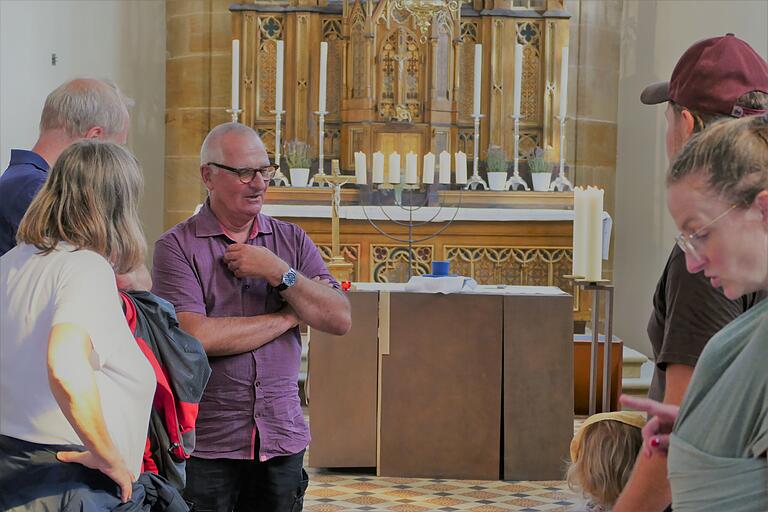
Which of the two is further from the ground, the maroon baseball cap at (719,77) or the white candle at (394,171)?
the maroon baseball cap at (719,77)

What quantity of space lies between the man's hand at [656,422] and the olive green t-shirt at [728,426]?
108 mm

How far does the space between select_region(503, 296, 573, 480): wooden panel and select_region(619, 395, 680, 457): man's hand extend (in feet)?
12.8

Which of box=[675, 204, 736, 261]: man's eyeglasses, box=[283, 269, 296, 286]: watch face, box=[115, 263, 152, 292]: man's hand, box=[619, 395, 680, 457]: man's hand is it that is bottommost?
box=[619, 395, 680, 457]: man's hand

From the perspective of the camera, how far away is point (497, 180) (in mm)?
8977

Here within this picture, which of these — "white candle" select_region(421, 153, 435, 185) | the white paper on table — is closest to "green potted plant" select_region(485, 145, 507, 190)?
"white candle" select_region(421, 153, 435, 185)

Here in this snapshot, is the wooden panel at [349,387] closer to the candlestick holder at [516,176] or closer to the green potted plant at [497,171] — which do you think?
the green potted plant at [497,171]

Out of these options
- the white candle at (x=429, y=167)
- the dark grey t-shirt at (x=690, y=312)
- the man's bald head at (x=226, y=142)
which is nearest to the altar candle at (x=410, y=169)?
the white candle at (x=429, y=167)

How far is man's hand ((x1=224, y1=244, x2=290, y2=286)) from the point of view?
123 inches

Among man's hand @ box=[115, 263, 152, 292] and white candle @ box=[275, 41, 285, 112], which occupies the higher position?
white candle @ box=[275, 41, 285, 112]

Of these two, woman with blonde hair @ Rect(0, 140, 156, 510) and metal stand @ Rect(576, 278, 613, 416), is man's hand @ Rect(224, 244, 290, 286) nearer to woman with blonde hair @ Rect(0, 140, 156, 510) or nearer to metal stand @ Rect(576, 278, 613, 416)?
woman with blonde hair @ Rect(0, 140, 156, 510)

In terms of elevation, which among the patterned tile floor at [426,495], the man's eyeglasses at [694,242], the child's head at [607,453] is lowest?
the patterned tile floor at [426,495]

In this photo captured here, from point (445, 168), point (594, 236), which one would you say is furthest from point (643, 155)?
point (594, 236)

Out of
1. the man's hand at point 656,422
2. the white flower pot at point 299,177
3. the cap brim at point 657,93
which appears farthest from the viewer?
the white flower pot at point 299,177

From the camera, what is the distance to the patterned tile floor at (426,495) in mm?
5312
